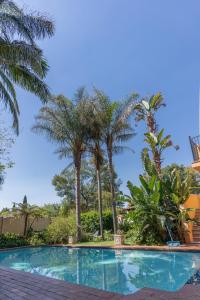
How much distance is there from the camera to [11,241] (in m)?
17.8

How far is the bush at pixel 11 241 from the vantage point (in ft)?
56.8

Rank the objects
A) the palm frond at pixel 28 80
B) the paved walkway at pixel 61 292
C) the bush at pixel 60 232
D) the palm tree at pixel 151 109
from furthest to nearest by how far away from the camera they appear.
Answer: the bush at pixel 60 232 < the palm tree at pixel 151 109 < the palm frond at pixel 28 80 < the paved walkway at pixel 61 292

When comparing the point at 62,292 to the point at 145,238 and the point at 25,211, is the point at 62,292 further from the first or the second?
the point at 25,211

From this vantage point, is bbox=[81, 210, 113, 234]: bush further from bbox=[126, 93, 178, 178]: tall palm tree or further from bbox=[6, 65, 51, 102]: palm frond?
bbox=[6, 65, 51, 102]: palm frond

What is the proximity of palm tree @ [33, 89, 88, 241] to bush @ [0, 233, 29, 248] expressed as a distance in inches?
→ 188

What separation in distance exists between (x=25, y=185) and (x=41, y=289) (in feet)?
74.1

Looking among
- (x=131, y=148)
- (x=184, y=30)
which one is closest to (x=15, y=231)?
(x=131, y=148)

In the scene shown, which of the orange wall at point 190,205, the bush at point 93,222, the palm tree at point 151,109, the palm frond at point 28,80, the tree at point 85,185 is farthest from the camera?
the tree at point 85,185

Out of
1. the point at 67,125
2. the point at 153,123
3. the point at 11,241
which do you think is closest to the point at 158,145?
the point at 153,123

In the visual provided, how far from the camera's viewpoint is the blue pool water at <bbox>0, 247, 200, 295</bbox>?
7.08 metres

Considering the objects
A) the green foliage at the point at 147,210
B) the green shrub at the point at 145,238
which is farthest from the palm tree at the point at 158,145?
the green shrub at the point at 145,238

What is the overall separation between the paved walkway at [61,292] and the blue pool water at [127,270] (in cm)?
175

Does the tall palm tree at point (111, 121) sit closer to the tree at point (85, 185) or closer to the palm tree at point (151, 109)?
the palm tree at point (151, 109)

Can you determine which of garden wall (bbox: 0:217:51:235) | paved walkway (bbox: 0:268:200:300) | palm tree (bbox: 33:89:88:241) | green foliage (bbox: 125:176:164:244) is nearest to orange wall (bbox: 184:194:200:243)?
green foliage (bbox: 125:176:164:244)
